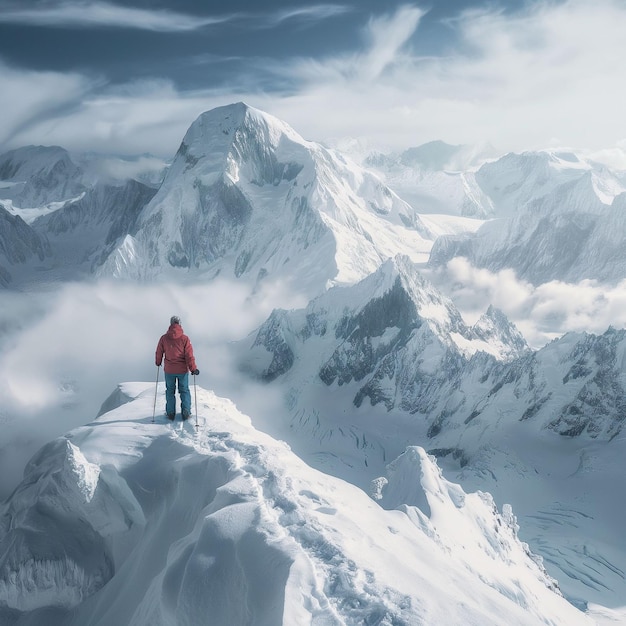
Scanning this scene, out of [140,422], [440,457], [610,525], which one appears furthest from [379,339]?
[140,422]

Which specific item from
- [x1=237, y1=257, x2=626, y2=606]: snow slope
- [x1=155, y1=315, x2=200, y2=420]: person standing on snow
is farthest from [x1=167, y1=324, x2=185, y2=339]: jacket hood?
[x1=237, y1=257, x2=626, y2=606]: snow slope


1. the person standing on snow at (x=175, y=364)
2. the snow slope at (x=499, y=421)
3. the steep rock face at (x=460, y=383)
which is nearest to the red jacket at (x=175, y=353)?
the person standing on snow at (x=175, y=364)

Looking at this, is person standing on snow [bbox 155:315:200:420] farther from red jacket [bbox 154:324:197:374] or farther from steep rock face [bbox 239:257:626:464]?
steep rock face [bbox 239:257:626:464]

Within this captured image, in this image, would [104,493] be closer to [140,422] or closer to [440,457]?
[140,422]

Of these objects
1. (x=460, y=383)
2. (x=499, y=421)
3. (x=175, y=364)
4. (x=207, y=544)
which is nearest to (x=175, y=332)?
(x=175, y=364)

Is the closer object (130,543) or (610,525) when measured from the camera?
(130,543)

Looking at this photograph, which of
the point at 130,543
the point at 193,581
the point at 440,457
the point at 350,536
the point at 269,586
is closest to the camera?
the point at 269,586

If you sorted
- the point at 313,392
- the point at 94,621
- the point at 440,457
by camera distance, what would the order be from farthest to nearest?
the point at 313,392 < the point at 440,457 < the point at 94,621

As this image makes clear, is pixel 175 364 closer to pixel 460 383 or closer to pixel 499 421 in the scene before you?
pixel 499 421
